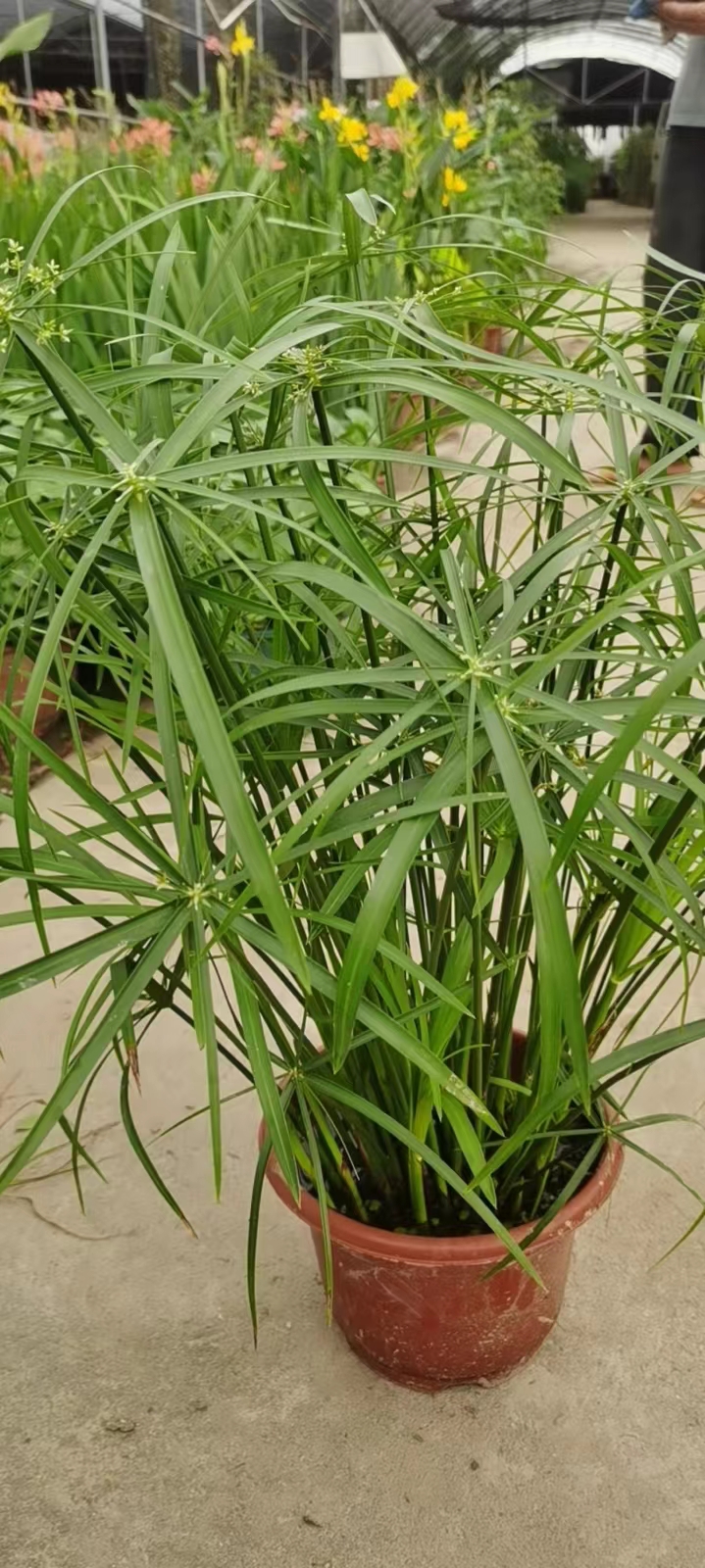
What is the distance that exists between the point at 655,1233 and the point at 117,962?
2.02ft

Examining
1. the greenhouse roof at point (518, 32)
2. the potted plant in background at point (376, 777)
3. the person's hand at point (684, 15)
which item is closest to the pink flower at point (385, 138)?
the person's hand at point (684, 15)

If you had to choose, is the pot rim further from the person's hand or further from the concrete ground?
the person's hand

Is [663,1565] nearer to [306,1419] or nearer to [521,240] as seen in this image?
[306,1419]

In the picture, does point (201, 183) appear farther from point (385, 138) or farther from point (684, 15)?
point (385, 138)

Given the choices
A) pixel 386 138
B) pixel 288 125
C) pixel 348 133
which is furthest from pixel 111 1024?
pixel 386 138

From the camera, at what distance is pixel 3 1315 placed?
0.91 m

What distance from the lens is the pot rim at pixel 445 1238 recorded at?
0.70m

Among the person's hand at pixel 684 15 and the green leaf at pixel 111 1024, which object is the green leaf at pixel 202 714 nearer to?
the green leaf at pixel 111 1024

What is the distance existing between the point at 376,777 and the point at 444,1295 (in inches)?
14.0

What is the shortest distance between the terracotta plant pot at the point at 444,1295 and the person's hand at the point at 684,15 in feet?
6.28

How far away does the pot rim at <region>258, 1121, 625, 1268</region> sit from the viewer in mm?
703

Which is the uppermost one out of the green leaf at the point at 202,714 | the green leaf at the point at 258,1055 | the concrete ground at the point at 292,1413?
the green leaf at the point at 202,714

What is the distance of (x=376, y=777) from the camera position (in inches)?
25.1

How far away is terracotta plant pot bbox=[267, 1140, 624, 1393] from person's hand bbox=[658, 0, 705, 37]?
6.28 ft
